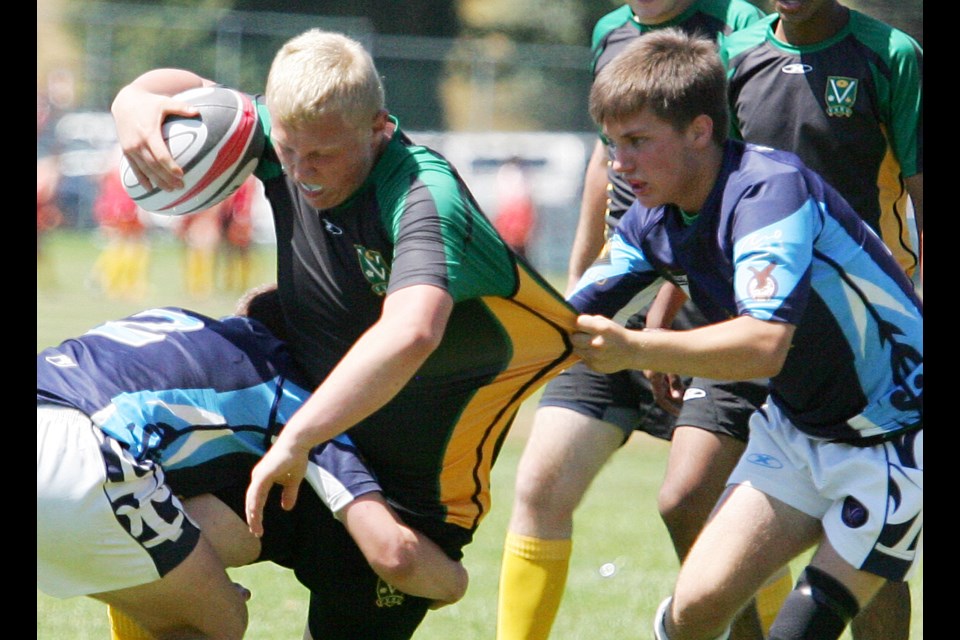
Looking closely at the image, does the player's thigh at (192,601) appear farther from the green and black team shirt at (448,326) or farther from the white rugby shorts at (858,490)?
the white rugby shorts at (858,490)

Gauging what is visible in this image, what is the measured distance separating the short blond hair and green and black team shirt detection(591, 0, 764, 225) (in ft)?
4.90

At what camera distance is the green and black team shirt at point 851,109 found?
14.2ft

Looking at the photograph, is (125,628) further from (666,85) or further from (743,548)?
(666,85)

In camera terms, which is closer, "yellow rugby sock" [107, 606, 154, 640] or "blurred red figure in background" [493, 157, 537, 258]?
"yellow rugby sock" [107, 606, 154, 640]

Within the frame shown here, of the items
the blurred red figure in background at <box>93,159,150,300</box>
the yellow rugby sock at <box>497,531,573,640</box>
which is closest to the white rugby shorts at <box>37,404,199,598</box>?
the yellow rugby sock at <box>497,531,573,640</box>

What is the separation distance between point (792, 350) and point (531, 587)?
1366 mm

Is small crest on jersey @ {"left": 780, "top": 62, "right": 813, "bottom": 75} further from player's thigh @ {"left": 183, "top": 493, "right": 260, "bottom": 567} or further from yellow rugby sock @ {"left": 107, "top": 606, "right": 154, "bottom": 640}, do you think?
yellow rugby sock @ {"left": 107, "top": 606, "right": 154, "bottom": 640}

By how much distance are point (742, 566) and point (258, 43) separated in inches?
821

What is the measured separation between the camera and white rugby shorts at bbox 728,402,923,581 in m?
3.54

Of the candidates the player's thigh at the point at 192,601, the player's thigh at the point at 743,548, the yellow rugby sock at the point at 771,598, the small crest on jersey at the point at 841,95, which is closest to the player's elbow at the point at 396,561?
the player's thigh at the point at 192,601

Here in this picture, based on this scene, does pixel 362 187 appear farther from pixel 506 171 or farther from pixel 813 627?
pixel 506 171

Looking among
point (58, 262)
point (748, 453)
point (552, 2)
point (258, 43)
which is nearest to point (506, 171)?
point (258, 43)

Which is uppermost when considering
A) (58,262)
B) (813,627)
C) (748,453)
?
(748,453)

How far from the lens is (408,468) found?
377 cm
